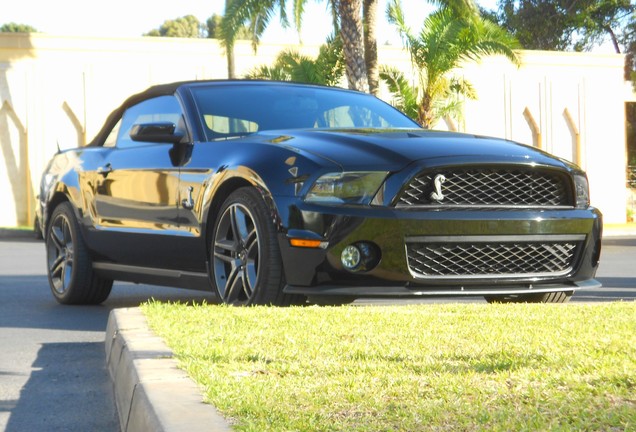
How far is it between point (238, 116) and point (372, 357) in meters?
3.39

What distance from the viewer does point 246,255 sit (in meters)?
7.17

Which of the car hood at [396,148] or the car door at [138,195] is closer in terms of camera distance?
the car hood at [396,148]

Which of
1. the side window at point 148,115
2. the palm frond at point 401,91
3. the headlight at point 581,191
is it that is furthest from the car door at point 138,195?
the palm frond at point 401,91

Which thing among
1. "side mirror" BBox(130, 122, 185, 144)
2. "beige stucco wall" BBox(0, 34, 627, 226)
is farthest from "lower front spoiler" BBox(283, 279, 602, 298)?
"beige stucco wall" BBox(0, 34, 627, 226)

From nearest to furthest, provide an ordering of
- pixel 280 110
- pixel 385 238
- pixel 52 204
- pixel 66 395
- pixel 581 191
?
1. pixel 66 395
2. pixel 385 238
3. pixel 581 191
4. pixel 280 110
5. pixel 52 204

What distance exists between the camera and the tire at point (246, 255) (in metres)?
6.93

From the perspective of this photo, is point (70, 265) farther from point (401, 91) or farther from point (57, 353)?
point (401, 91)

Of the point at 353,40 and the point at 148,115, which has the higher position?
the point at 353,40

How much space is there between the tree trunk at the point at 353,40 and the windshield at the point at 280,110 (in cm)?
1654

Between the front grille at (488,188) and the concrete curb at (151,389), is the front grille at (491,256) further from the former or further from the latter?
the concrete curb at (151,389)

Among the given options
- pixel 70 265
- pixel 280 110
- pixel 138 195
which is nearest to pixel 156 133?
pixel 138 195

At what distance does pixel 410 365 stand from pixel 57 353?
9.03 feet

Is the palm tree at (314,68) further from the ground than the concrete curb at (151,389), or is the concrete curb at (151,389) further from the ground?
the palm tree at (314,68)

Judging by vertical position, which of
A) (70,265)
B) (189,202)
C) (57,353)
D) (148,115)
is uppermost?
(148,115)
